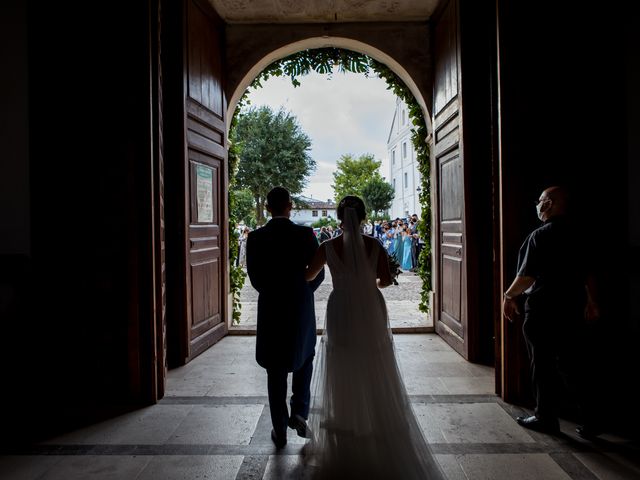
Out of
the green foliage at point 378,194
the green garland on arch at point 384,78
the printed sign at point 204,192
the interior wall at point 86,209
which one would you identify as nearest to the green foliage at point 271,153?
the green foliage at point 378,194

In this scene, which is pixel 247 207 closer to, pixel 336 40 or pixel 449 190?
pixel 336 40

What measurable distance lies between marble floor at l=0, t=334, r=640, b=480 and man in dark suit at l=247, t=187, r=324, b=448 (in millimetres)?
379

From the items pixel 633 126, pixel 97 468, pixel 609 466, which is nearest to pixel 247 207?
pixel 633 126

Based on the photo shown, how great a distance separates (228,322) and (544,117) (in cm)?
468

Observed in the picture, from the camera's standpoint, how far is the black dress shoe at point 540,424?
3322 millimetres

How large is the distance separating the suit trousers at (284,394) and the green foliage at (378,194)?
36.6 meters

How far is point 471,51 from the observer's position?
517cm

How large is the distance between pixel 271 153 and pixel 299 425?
27.2m

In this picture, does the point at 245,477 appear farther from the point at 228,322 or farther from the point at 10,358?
the point at 228,322

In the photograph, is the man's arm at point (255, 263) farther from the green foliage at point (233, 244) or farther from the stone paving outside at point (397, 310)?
the green foliage at point (233, 244)

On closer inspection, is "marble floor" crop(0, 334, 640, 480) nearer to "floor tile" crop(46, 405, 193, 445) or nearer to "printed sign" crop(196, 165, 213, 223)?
"floor tile" crop(46, 405, 193, 445)

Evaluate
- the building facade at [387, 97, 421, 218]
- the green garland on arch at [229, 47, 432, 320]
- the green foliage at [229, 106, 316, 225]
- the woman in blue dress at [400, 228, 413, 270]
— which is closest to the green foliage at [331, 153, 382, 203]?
the building facade at [387, 97, 421, 218]

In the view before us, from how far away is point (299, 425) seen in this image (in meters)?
3.21

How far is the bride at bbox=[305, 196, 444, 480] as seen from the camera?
2.63 meters
